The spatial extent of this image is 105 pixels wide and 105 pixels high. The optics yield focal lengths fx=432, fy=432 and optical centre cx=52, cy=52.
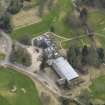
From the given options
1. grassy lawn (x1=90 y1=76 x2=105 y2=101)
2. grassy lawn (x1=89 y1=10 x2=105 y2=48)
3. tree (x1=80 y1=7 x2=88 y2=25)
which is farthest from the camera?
tree (x1=80 y1=7 x2=88 y2=25)

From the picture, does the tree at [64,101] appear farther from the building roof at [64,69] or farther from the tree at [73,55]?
the tree at [73,55]

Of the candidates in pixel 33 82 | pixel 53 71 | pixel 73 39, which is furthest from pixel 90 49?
pixel 33 82

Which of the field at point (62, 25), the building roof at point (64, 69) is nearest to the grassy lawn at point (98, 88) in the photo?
the building roof at point (64, 69)

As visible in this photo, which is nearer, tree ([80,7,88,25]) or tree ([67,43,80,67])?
tree ([67,43,80,67])

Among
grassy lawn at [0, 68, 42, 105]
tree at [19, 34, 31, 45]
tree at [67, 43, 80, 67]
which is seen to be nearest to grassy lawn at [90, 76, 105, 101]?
tree at [67, 43, 80, 67]

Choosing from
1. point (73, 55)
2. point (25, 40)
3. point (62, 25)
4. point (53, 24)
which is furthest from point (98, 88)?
point (53, 24)

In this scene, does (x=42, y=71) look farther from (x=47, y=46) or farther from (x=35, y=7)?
(x=35, y=7)

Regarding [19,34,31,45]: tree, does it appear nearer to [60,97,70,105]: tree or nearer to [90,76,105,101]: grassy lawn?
[60,97,70,105]: tree
